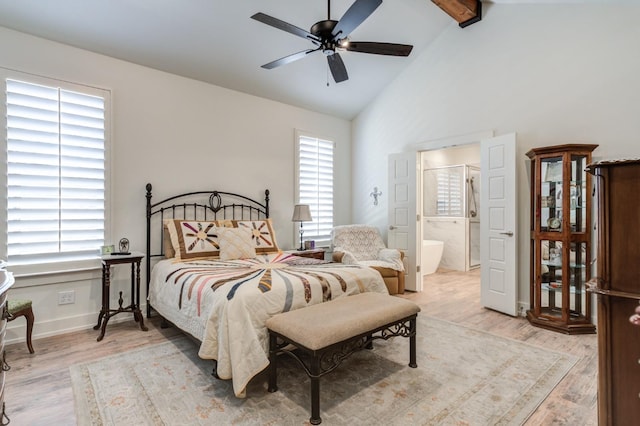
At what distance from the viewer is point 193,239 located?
12.0ft

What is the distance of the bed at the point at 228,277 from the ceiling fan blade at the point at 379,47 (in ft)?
6.32

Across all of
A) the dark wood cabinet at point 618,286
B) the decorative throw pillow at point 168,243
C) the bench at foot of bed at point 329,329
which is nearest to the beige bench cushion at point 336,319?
the bench at foot of bed at point 329,329

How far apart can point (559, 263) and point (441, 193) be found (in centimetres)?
361

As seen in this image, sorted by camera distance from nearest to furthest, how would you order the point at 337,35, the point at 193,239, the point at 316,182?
the point at 337,35 < the point at 193,239 < the point at 316,182

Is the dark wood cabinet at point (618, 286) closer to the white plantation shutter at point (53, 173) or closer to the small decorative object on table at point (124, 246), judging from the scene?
the small decorative object on table at point (124, 246)

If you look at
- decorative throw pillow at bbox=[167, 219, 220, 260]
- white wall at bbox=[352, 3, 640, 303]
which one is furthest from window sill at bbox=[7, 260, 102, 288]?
white wall at bbox=[352, 3, 640, 303]

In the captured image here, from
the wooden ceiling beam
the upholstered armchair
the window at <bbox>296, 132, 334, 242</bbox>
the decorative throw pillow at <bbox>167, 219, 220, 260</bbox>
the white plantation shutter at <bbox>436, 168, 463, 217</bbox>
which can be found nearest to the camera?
the decorative throw pillow at <bbox>167, 219, 220, 260</bbox>

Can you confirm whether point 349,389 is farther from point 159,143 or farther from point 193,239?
point 159,143

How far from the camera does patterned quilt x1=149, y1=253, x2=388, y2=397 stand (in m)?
2.10

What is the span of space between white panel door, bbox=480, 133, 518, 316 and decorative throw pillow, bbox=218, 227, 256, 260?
9.45ft

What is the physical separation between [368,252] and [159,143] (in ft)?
10.8

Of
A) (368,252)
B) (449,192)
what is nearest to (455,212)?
(449,192)

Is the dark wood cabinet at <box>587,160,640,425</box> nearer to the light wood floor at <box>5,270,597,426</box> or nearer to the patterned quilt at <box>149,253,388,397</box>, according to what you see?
the light wood floor at <box>5,270,597,426</box>

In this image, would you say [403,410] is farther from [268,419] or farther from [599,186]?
[599,186]
